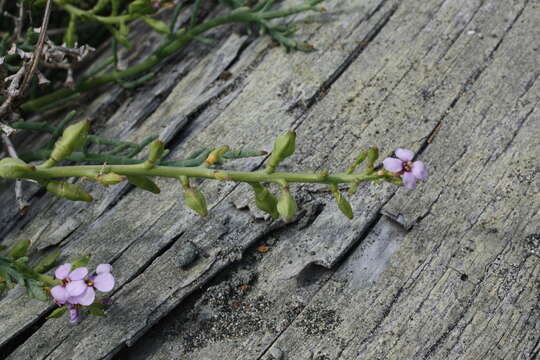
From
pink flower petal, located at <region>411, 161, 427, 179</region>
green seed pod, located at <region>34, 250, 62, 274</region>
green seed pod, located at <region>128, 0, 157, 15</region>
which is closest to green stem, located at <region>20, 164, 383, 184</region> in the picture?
pink flower petal, located at <region>411, 161, 427, 179</region>

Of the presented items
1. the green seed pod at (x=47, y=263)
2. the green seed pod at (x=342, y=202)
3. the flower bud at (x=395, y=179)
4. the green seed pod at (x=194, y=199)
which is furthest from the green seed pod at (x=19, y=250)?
the flower bud at (x=395, y=179)

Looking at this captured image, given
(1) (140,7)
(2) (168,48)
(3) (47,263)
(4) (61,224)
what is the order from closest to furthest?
(3) (47,263) → (4) (61,224) → (1) (140,7) → (2) (168,48)

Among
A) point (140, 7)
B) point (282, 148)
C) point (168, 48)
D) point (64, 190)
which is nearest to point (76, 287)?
point (64, 190)

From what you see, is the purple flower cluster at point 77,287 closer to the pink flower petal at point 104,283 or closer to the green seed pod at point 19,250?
the pink flower petal at point 104,283

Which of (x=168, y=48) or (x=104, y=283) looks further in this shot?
(x=168, y=48)

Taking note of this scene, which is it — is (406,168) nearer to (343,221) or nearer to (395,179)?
(395,179)

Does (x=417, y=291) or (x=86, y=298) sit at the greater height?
(x=86, y=298)
